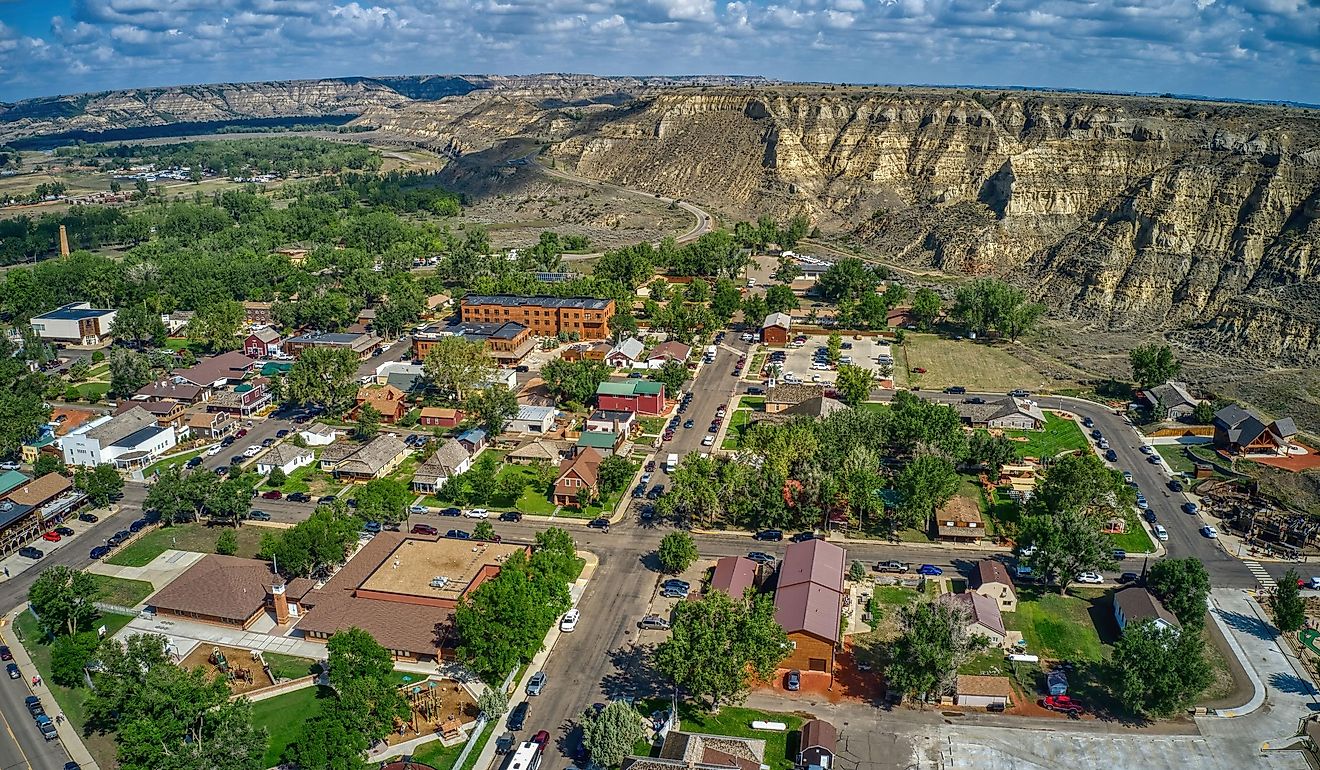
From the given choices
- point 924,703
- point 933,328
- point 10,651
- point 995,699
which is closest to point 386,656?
point 10,651

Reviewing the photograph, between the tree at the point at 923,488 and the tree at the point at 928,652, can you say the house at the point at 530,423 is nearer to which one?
the tree at the point at 923,488

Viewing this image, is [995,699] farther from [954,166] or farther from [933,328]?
[954,166]

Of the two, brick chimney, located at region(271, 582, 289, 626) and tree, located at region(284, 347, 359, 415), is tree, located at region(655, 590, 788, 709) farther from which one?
tree, located at region(284, 347, 359, 415)

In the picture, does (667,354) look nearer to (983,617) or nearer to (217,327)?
(217,327)

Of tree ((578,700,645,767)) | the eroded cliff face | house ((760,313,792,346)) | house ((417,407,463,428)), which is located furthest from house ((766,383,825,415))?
the eroded cliff face

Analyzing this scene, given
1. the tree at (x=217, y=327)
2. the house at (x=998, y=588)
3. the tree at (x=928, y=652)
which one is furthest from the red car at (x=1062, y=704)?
the tree at (x=217, y=327)

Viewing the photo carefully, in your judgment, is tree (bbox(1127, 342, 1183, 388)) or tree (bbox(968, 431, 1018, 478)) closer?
tree (bbox(968, 431, 1018, 478))

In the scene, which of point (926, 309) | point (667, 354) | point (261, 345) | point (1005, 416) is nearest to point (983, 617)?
point (1005, 416)
